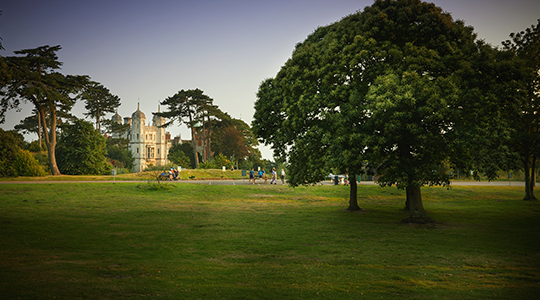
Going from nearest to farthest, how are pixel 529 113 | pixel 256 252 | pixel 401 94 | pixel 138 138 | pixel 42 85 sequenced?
pixel 256 252
pixel 401 94
pixel 529 113
pixel 42 85
pixel 138 138

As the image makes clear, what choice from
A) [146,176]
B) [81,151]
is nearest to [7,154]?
[81,151]

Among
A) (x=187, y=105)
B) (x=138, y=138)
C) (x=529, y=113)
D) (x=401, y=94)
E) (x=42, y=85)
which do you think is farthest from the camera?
(x=138, y=138)

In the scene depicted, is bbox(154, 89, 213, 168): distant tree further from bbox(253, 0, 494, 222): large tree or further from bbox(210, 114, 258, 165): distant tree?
bbox(253, 0, 494, 222): large tree

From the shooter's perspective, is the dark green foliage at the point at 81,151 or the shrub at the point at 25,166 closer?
the shrub at the point at 25,166

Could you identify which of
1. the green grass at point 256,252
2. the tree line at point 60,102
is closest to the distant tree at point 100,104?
the tree line at point 60,102

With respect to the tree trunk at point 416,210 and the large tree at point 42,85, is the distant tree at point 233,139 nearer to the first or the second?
the large tree at point 42,85

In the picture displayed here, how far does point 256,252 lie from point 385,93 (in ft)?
25.8

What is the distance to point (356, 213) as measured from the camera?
72.1 feet

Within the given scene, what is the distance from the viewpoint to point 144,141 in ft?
340

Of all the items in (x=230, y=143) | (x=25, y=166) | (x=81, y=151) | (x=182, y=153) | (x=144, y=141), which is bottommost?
(x=25, y=166)

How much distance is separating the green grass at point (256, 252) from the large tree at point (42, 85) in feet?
63.8

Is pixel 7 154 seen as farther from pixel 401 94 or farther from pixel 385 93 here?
pixel 401 94

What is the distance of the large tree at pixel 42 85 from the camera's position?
3928 cm

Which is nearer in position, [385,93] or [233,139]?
[385,93]
